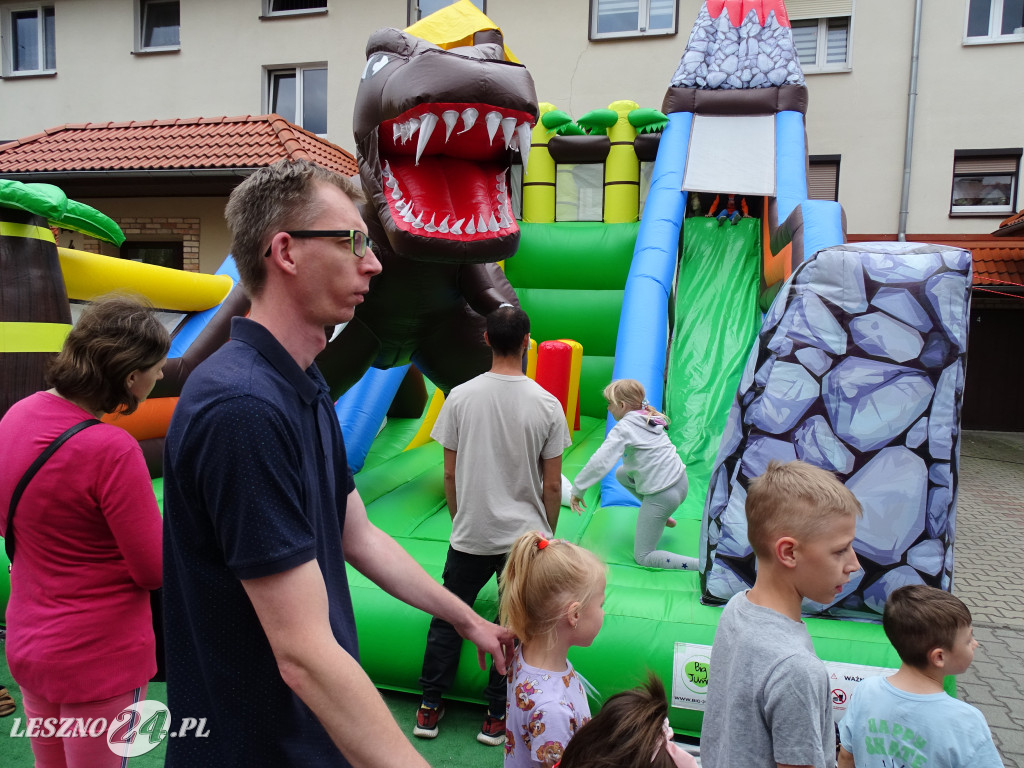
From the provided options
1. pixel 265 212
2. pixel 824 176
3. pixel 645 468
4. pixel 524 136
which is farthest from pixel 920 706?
pixel 824 176

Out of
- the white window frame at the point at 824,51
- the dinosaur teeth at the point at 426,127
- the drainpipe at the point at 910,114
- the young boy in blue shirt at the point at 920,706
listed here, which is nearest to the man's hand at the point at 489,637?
the young boy in blue shirt at the point at 920,706

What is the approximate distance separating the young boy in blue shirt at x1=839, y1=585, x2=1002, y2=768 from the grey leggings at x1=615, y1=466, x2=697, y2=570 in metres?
1.34

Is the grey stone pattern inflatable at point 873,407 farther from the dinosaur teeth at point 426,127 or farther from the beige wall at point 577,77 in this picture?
the beige wall at point 577,77

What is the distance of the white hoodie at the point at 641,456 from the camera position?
10.5ft

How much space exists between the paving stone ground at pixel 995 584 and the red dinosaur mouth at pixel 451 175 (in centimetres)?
281

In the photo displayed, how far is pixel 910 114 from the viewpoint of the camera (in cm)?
1105

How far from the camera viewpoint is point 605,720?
1113 mm

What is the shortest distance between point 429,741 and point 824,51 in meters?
12.2

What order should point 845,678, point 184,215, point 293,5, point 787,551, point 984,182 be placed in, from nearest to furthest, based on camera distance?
point 787,551, point 845,678, point 184,215, point 984,182, point 293,5

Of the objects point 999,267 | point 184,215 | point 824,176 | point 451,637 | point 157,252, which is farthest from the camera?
point 824,176

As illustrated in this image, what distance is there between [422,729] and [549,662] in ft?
4.45

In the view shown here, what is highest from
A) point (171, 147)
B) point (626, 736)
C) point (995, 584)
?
point (171, 147)

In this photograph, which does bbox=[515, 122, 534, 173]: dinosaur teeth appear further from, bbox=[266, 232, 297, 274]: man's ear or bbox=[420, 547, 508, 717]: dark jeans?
bbox=[266, 232, 297, 274]: man's ear

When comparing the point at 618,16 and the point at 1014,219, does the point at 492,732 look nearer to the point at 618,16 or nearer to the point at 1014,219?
the point at 1014,219
